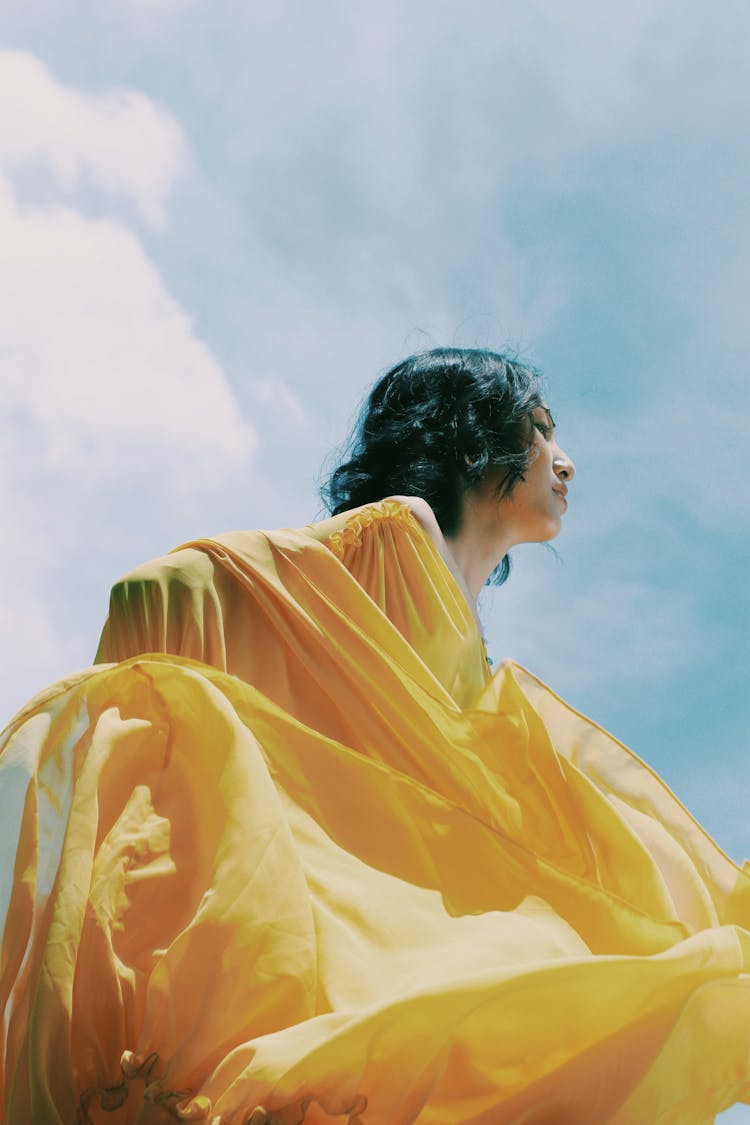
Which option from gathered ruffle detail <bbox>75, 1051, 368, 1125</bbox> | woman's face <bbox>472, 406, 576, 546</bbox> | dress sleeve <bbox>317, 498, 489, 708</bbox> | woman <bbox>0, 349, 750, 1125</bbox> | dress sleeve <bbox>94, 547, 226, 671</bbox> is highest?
woman's face <bbox>472, 406, 576, 546</bbox>

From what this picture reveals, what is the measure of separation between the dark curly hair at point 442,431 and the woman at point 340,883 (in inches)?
21.3

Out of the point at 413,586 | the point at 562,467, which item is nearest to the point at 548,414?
the point at 562,467

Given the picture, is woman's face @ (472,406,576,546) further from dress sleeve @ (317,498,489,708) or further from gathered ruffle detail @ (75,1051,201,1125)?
gathered ruffle detail @ (75,1051,201,1125)

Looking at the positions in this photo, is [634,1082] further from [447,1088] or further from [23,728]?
[23,728]

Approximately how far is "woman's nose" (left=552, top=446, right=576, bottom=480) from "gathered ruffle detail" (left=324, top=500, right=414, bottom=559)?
706 mm

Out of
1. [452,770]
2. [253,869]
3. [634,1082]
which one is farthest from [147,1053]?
[452,770]

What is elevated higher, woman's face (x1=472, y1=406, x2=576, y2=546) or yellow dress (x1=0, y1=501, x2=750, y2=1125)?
woman's face (x1=472, y1=406, x2=576, y2=546)

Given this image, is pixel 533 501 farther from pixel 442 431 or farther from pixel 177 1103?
pixel 177 1103

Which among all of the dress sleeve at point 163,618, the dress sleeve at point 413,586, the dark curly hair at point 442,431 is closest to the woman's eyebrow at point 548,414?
the dark curly hair at point 442,431

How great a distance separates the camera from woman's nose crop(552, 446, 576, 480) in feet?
14.1

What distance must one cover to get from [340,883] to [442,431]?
215 centimetres

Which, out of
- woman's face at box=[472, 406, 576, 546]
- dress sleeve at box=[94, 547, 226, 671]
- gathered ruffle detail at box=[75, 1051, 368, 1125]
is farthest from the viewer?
woman's face at box=[472, 406, 576, 546]

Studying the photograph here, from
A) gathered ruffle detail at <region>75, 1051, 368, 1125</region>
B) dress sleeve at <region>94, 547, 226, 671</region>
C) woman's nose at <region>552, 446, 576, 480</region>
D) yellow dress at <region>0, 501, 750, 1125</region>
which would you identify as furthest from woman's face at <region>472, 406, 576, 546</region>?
gathered ruffle detail at <region>75, 1051, 368, 1125</region>

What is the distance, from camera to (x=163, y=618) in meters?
3.08
